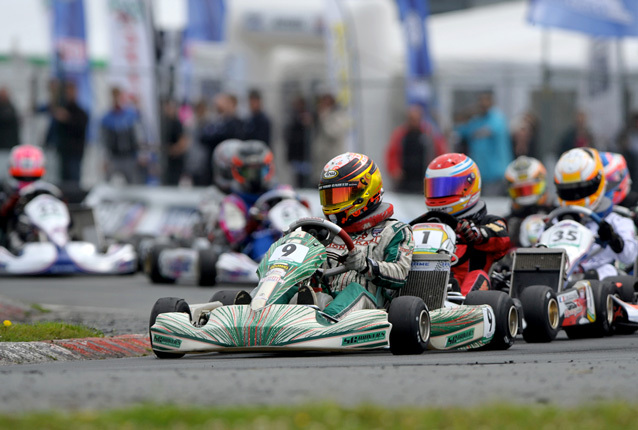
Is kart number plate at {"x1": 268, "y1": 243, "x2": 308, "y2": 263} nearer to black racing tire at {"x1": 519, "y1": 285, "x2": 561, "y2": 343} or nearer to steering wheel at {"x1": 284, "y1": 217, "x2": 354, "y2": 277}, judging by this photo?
steering wheel at {"x1": 284, "y1": 217, "x2": 354, "y2": 277}

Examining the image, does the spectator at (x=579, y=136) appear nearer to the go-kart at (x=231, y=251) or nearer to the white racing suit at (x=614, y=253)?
the go-kart at (x=231, y=251)

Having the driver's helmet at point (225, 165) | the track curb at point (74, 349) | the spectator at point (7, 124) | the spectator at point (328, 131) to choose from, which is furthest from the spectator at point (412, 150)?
the track curb at point (74, 349)

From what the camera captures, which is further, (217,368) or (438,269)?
(438,269)

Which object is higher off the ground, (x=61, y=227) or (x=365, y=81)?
(x=365, y=81)

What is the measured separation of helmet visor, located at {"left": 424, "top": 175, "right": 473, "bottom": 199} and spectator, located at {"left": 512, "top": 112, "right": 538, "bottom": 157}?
978cm

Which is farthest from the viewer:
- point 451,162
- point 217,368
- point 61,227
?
point 61,227

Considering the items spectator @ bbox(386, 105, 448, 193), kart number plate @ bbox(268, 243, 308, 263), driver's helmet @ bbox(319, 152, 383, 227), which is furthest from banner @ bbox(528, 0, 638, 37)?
kart number plate @ bbox(268, 243, 308, 263)

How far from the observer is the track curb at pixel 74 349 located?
7.62 meters

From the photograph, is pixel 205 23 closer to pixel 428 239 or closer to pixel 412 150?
pixel 412 150

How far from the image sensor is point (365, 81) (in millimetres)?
20281

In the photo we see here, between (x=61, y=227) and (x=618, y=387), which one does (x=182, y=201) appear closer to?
(x=61, y=227)

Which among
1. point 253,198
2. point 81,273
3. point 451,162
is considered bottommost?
point 81,273

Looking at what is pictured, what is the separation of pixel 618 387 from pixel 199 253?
9149mm

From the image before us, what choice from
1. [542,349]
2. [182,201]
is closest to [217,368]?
[542,349]
